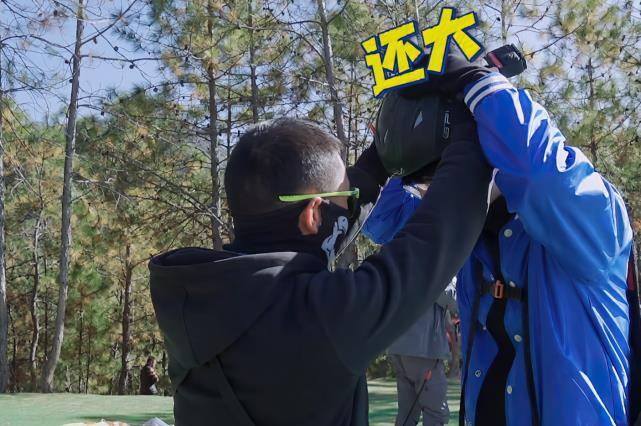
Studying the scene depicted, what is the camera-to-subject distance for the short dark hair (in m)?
1.38

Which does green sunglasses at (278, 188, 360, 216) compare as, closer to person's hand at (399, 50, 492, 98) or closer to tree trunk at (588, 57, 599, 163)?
person's hand at (399, 50, 492, 98)

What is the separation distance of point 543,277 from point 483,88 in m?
0.43

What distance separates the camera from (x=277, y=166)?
1.37 metres

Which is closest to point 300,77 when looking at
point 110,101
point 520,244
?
point 110,101

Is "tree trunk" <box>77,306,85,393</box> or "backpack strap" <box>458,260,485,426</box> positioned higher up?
"backpack strap" <box>458,260,485,426</box>

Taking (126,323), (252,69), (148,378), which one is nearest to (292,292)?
(252,69)

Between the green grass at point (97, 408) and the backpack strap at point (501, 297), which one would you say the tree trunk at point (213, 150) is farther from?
the backpack strap at point (501, 297)

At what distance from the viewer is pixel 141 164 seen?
47.2ft

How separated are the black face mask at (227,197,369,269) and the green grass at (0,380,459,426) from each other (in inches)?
206

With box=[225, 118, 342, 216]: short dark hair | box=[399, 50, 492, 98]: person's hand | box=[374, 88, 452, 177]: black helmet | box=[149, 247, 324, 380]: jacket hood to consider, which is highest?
box=[399, 50, 492, 98]: person's hand

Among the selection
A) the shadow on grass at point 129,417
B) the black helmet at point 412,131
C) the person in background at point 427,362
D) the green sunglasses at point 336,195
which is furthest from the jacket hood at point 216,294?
the shadow on grass at point 129,417

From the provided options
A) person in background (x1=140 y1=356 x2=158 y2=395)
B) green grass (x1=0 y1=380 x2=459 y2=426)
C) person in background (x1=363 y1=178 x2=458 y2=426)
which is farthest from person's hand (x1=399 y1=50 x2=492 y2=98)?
person in background (x1=140 y1=356 x2=158 y2=395)

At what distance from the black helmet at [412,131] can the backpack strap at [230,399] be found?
0.68 m

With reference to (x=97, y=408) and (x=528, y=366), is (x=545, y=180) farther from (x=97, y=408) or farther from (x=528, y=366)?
(x=97, y=408)
